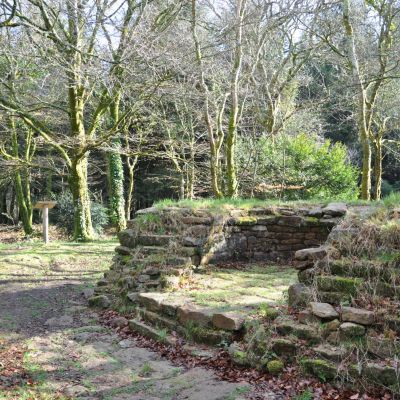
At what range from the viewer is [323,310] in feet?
13.5

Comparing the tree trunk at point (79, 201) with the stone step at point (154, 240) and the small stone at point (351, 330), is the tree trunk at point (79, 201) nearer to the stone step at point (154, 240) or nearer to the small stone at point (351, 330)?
the stone step at point (154, 240)

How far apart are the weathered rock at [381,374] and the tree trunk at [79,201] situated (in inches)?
395

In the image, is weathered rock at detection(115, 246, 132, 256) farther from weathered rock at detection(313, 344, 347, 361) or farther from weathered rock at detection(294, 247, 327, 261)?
weathered rock at detection(313, 344, 347, 361)

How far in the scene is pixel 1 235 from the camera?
19266 millimetres

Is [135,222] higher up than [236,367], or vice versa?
[135,222]

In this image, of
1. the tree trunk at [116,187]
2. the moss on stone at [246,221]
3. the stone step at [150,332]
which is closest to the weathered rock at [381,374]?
the stone step at [150,332]

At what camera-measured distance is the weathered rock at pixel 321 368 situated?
3.60 meters

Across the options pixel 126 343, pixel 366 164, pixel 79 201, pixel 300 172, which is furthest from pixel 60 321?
pixel 300 172

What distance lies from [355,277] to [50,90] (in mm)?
12058

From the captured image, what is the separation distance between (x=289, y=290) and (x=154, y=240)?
2994 millimetres

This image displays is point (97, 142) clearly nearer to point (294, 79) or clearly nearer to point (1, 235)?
point (294, 79)

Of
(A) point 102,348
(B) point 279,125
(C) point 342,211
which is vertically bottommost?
(A) point 102,348

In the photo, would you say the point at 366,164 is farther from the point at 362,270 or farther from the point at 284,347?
the point at 284,347

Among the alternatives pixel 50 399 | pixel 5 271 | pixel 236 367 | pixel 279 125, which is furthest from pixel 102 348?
pixel 279 125
